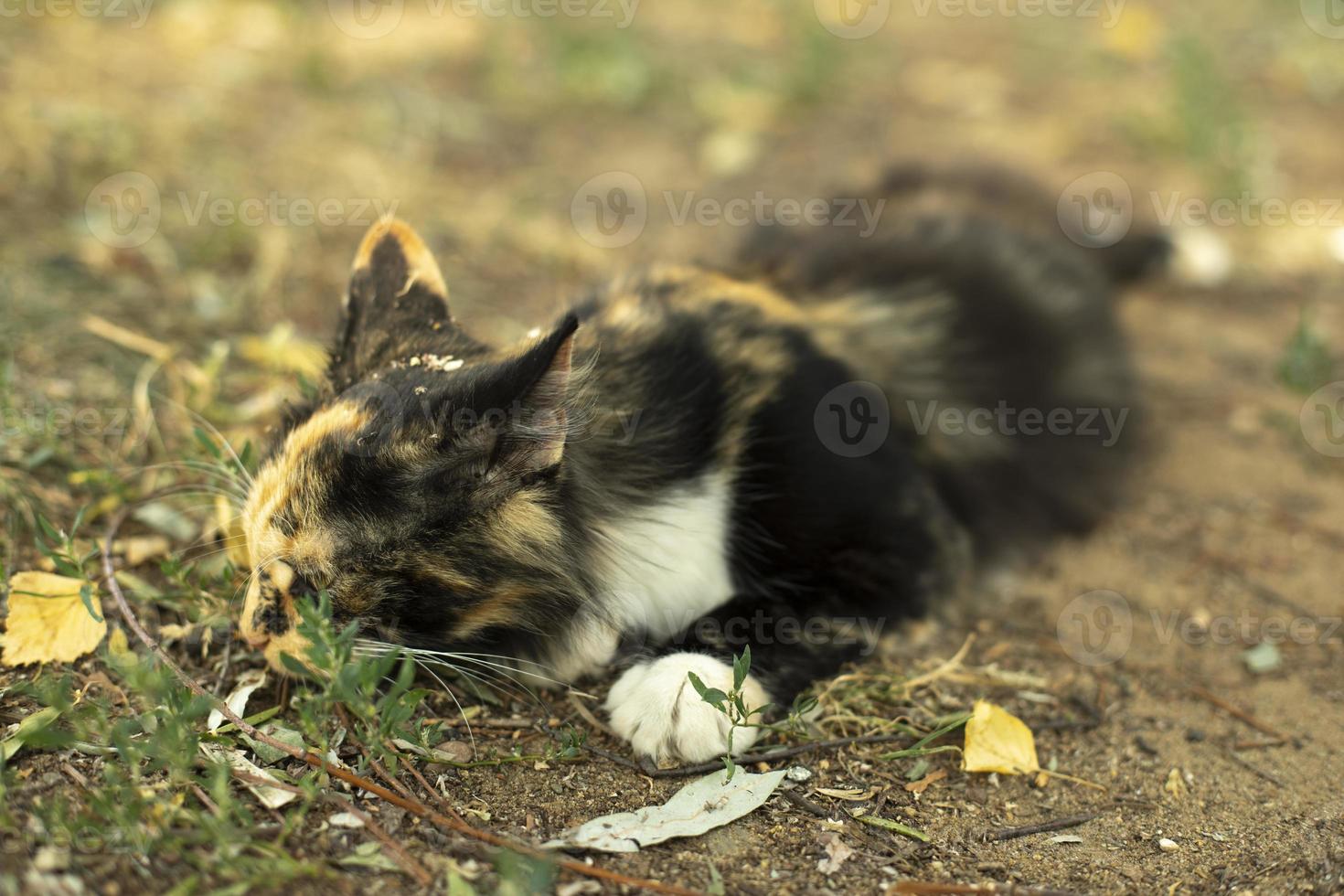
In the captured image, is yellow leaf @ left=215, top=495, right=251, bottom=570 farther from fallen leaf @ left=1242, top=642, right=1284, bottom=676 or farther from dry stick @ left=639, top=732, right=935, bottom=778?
fallen leaf @ left=1242, top=642, right=1284, bottom=676

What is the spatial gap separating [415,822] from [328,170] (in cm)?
337

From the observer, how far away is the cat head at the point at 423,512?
199cm

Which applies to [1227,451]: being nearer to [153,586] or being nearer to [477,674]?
[477,674]

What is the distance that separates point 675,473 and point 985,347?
1433 mm

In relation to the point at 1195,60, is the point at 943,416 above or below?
below

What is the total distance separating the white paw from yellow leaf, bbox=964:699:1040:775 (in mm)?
468

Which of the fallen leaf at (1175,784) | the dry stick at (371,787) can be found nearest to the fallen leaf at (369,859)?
the dry stick at (371,787)

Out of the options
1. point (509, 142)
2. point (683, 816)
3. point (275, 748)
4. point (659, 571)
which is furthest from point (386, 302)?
point (509, 142)

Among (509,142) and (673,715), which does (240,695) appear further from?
(509,142)

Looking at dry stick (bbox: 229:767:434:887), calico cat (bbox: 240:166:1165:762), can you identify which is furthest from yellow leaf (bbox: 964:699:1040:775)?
dry stick (bbox: 229:767:434:887)

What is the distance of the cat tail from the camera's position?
10.3 ft

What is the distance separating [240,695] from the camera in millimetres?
2236

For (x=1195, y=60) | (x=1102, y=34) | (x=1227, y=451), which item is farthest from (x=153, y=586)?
(x=1102, y=34)

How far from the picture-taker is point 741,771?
219 cm
